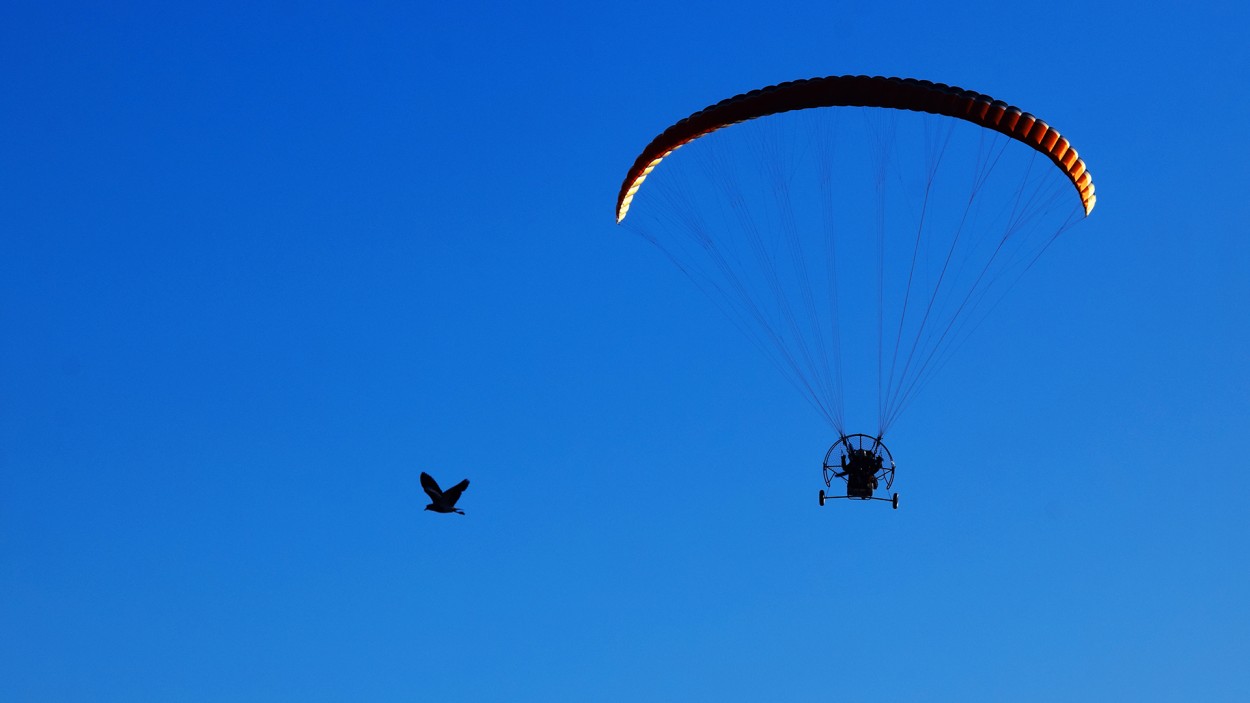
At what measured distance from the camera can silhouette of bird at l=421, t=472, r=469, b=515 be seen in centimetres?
4359

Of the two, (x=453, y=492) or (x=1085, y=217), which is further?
(x=1085, y=217)

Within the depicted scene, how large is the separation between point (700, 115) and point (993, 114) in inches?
244

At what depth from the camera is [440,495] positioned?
44.0 m

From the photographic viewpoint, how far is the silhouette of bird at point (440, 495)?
43.6 m

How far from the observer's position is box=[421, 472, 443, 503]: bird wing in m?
43.9

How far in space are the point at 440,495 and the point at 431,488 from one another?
0.81ft

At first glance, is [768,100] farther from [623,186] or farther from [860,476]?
[860,476]

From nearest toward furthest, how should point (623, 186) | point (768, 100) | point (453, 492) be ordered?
point (453, 492) → point (768, 100) → point (623, 186)

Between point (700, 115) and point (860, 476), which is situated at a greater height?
point (700, 115)

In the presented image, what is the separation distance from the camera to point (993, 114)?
46031 mm

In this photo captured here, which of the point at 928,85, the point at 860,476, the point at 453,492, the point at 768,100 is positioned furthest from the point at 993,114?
the point at 453,492

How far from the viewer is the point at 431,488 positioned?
1736 inches

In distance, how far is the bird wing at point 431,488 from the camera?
4388 centimetres

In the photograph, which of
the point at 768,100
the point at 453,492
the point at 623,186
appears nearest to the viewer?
the point at 453,492
